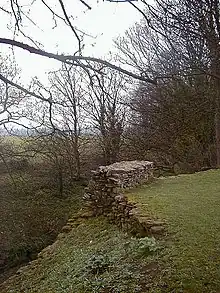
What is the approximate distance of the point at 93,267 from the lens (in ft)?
19.6

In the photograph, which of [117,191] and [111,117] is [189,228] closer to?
[117,191]

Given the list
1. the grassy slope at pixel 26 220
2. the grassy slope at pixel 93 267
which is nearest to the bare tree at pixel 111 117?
the grassy slope at pixel 26 220

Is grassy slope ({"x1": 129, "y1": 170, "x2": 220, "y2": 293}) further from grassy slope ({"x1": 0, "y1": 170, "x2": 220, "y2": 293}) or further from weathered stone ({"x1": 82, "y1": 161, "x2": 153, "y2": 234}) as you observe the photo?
weathered stone ({"x1": 82, "y1": 161, "x2": 153, "y2": 234})

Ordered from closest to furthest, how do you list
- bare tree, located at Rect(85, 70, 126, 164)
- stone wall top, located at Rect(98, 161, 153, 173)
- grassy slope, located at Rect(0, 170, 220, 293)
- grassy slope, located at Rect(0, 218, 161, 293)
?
grassy slope, located at Rect(0, 170, 220, 293), grassy slope, located at Rect(0, 218, 161, 293), stone wall top, located at Rect(98, 161, 153, 173), bare tree, located at Rect(85, 70, 126, 164)

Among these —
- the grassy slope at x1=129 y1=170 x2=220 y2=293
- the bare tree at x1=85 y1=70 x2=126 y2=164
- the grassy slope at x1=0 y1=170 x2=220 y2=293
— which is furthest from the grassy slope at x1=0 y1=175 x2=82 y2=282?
the grassy slope at x1=129 y1=170 x2=220 y2=293

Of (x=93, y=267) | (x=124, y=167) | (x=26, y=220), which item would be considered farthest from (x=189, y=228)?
(x=26, y=220)

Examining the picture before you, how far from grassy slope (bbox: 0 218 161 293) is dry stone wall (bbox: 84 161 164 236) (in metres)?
0.30

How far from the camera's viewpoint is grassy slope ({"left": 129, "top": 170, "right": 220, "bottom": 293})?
465 cm

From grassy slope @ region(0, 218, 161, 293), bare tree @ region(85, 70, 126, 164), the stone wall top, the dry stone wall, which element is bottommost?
grassy slope @ region(0, 218, 161, 293)

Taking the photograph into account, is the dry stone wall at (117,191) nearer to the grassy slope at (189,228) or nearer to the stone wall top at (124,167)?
the stone wall top at (124,167)

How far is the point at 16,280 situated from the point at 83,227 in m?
2.02

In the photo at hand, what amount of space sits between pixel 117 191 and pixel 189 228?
3.18 meters

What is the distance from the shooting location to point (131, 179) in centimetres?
977

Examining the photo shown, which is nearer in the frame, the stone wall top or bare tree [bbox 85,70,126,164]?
the stone wall top
